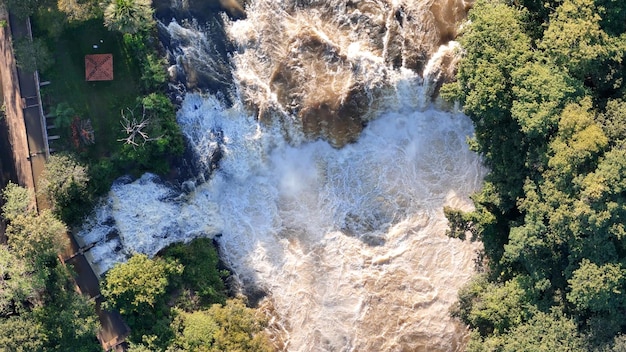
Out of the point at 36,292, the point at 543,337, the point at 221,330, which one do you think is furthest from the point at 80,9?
the point at 543,337

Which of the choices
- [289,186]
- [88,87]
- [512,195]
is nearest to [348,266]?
[289,186]

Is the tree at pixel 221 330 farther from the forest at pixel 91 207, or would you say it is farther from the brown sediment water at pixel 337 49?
the brown sediment water at pixel 337 49

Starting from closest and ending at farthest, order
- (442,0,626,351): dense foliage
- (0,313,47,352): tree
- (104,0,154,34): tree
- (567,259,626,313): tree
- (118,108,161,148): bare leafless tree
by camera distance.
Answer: (442,0,626,351): dense foliage, (567,259,626,313): tree, (0,313,47,352): tree, (104,0,154,34): tree, (118,108,161,148): bare leafless tree

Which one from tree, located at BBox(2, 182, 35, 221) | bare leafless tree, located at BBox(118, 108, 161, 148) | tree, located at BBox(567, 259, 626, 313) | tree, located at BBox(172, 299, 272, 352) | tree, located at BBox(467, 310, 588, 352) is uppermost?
bare leafless tree, located at BBox(118, 108, 161, 148)

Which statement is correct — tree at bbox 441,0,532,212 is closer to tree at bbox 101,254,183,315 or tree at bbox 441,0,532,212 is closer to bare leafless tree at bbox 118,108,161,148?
bare leafless tree at bbox 118,108,161,148

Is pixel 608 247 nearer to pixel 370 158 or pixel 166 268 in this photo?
pixel 370 158

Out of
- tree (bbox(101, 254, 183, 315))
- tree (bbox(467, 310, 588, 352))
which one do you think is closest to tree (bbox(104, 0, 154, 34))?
tree (bbox(101, 254, 183, 315))

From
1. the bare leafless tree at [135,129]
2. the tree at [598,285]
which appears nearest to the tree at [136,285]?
the bare leafless tree at [135,129]

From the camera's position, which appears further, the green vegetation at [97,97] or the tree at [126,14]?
the green vegetation at [97,97]
